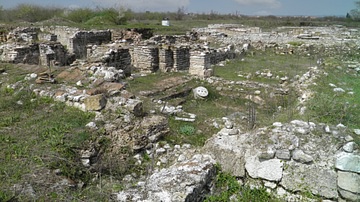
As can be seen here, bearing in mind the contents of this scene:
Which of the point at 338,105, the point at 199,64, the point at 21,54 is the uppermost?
the point at 21,54

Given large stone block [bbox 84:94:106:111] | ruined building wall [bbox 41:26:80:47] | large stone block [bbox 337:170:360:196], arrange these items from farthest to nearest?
ruined building wall [bbox 41:26:80:47] → large stone block [bbox 84:94:106:111] → large stone block [bbox 337:170:360:196]

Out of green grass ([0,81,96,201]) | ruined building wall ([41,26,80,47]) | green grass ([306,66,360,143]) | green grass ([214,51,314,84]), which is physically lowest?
green grass ([0,81,96,201])

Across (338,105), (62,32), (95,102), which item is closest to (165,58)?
(95,102)

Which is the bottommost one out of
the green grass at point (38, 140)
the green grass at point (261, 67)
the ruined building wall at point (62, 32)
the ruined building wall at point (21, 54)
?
the green grass at point (38, 140)

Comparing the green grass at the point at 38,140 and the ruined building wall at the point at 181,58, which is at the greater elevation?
the ruined building wall at the point at 181,58

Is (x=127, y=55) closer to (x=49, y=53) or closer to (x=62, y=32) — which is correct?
(x=49, y=53)

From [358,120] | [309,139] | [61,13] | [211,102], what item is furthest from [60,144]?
[61,13]

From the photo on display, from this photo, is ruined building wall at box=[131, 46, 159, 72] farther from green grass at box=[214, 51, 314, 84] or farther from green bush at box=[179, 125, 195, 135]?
green bush at box=[179, 125, 195, 135]

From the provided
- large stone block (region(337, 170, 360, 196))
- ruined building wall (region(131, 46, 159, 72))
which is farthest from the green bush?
ruined building wall (region(131, 46, 159, 72))

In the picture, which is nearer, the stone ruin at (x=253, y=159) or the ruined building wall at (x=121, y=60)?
the stone ruin at (x=253, y=159)

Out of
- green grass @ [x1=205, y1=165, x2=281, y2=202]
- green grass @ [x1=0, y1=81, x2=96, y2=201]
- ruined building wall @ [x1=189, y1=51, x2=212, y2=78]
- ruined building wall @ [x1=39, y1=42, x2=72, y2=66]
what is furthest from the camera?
ruined building wall @ [x1=189, y1=51, x2=212, y2=78]

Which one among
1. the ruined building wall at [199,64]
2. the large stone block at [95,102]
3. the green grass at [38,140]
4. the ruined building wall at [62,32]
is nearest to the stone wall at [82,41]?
the ruined building wall at [62,32]

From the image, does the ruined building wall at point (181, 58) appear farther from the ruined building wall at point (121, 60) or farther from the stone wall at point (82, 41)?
the stone wall at point (82, 41)

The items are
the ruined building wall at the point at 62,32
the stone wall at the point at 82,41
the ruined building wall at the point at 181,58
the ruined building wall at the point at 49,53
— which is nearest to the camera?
the ruined building wall at the point at 49,53
